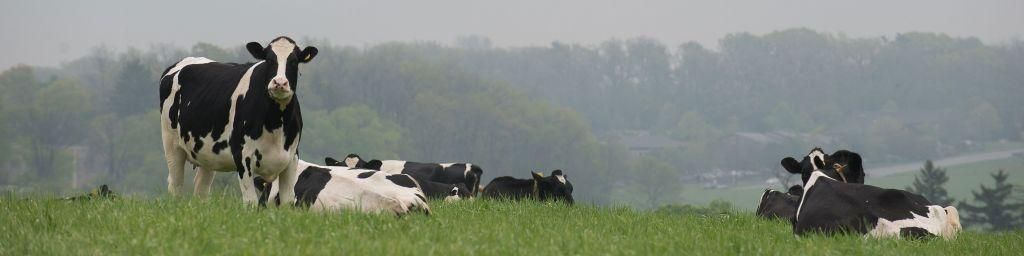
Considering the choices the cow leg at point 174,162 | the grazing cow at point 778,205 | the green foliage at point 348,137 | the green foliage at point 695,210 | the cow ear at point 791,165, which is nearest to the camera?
the cow leg at point 174,162

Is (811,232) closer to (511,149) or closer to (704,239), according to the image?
(704,239)

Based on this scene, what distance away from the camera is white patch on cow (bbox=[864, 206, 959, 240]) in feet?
46.8

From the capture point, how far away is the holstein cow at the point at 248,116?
47.0 feet

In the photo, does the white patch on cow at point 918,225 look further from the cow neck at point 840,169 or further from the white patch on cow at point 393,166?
the white patch on cow at point 393,166

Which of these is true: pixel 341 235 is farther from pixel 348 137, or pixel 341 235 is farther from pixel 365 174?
pixel 348 137

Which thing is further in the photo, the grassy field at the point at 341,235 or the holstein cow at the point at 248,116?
the holstein cow at the point at 248,116

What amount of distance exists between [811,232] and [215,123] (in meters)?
6.25

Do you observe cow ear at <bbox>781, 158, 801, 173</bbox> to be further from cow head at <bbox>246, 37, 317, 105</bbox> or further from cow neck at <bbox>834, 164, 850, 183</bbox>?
cow head at <bbox>246, 37, 317, 105</bbox>

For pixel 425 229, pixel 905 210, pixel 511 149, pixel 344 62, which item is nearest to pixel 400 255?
pixel 425 229

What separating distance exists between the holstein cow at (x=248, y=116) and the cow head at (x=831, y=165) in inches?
236

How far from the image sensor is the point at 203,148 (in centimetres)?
1522

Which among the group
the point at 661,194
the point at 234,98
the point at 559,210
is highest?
the point at 234,98

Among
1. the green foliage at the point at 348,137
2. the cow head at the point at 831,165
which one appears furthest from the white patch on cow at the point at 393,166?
the green foliage at the point at 348,137

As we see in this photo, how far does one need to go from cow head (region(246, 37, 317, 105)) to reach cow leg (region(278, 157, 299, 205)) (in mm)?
836
